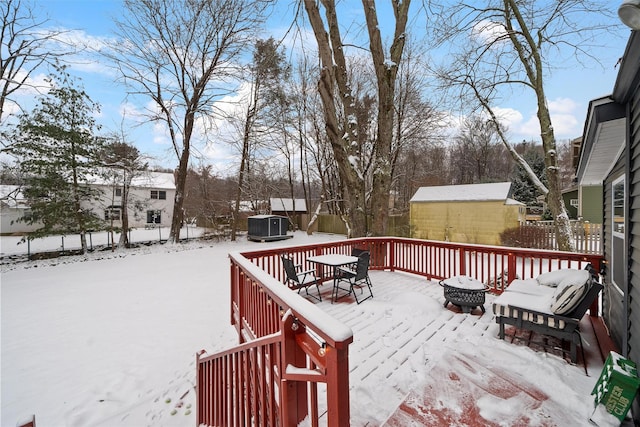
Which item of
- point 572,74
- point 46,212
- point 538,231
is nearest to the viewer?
point 572,74

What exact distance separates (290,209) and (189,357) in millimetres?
19980

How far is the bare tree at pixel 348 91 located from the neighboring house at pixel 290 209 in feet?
41.1

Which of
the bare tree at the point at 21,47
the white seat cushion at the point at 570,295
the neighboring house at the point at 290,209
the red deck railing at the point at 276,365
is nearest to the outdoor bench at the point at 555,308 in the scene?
the white seat cushion at the point at 570,295

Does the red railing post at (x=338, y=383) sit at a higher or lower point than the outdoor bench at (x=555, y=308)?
higher

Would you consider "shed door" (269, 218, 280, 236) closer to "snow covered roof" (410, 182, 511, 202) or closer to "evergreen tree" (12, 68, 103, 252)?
"snow covered roof" (410, 182, 511, 202)

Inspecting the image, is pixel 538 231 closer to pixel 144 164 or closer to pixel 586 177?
pixel 586 177

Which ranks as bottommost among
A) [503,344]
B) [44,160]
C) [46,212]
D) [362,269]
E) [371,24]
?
[503,344]

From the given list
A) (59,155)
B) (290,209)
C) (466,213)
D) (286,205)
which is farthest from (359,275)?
(286,205)

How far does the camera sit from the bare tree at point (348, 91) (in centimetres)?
690

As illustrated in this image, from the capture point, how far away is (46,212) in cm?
1045

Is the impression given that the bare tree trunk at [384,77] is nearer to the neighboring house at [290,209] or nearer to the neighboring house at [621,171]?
the neighboring house at [621,171]

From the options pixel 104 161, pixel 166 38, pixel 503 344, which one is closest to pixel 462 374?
pixel 503 344

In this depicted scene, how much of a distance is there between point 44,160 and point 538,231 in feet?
60.4

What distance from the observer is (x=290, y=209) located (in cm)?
2384
